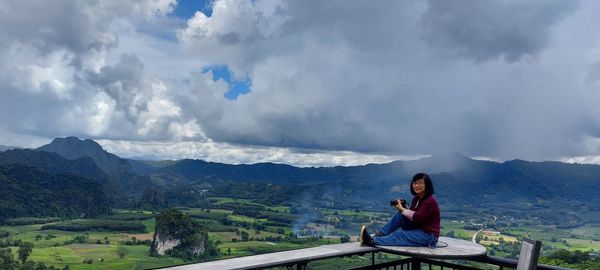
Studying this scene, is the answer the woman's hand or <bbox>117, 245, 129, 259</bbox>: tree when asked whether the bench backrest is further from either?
<bbox>117, 245, 129, 259</bbox>: tree

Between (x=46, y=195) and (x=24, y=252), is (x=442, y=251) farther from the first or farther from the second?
(x=46, y=195)

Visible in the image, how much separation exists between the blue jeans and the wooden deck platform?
8 cm

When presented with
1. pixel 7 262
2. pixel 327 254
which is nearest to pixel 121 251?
pixel 7 262

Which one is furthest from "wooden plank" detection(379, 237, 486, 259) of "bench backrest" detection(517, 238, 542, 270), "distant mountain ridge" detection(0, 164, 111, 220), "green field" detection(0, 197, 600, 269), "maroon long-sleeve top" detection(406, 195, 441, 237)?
"distant mountain ridge" detection(0, 164, 111, 220)

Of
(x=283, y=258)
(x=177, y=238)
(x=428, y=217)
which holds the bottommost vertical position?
(x=177, y=238)

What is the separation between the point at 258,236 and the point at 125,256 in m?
22.1

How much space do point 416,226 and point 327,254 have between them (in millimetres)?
1189

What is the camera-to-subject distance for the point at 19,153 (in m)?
191

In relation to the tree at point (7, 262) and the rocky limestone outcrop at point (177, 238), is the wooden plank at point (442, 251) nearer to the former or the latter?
the tree at point (7, 262)

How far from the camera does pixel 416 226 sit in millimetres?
4117

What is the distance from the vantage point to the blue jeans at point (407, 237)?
12.9 feet

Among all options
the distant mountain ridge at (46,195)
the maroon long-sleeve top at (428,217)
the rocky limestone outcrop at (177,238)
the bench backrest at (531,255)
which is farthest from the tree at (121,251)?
the bench backrest at (531,255)

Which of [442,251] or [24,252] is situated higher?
[442,251]

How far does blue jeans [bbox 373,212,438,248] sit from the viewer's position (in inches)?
155
